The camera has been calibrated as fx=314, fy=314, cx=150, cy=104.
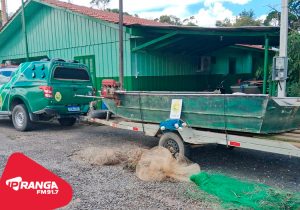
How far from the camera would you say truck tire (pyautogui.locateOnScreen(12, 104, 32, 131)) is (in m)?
9.43

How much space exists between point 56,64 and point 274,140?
6354mm

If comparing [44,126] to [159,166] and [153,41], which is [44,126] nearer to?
[153,41]

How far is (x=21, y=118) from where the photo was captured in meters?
9.65

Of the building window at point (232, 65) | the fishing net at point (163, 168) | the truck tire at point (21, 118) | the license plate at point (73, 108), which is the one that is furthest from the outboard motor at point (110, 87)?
the building window at point (232, 65)

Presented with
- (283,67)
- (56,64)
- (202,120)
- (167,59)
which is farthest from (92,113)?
(167,59)

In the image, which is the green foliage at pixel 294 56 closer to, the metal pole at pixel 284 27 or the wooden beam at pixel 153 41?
the metal pole at pixel 284 27

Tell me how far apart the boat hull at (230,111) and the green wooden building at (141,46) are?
4176mm

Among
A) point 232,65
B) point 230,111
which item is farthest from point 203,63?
point 230,111

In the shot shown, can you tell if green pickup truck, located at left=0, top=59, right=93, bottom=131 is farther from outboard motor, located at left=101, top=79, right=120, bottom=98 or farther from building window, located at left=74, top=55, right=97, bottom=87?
building window, located at left=74, top=55, right=97, bottom=87

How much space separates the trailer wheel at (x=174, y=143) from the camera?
5.82 metres

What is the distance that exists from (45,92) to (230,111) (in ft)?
17.9

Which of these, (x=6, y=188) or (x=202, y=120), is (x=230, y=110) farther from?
(x=6, y=188)

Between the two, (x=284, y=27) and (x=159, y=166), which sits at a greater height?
(x=284, y=27)

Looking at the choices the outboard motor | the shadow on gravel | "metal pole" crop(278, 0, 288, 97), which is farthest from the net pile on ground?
the shadow on gravel
